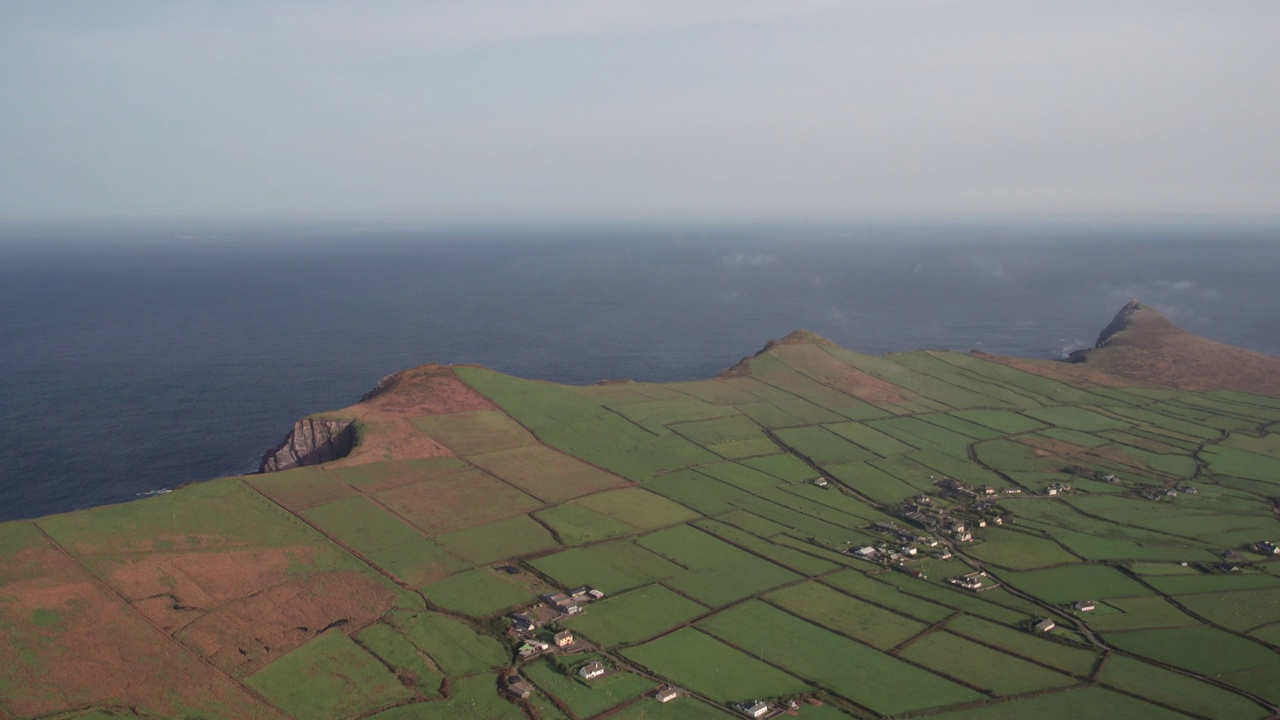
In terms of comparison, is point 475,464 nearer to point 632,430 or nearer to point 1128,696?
point 632,430

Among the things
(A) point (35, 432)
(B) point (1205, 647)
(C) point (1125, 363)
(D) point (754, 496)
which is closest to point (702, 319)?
(C) point (1125, 363)

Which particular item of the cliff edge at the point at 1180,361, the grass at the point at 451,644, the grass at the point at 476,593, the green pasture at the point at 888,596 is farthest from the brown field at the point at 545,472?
the cliff edge at the point at 1180,361

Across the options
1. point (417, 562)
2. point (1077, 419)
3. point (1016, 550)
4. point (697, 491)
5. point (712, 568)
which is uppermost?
point (1077, 419)

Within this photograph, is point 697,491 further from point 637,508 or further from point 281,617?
point 281,617

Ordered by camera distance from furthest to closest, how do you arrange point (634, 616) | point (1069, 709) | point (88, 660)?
point (634, 616) → point (1069, 709) → point (88, 660)

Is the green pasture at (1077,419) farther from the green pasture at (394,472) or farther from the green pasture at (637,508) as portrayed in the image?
the green pasture at (394,472)

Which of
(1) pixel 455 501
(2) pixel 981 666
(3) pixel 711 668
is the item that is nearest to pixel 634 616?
(3) pixel 711 668
